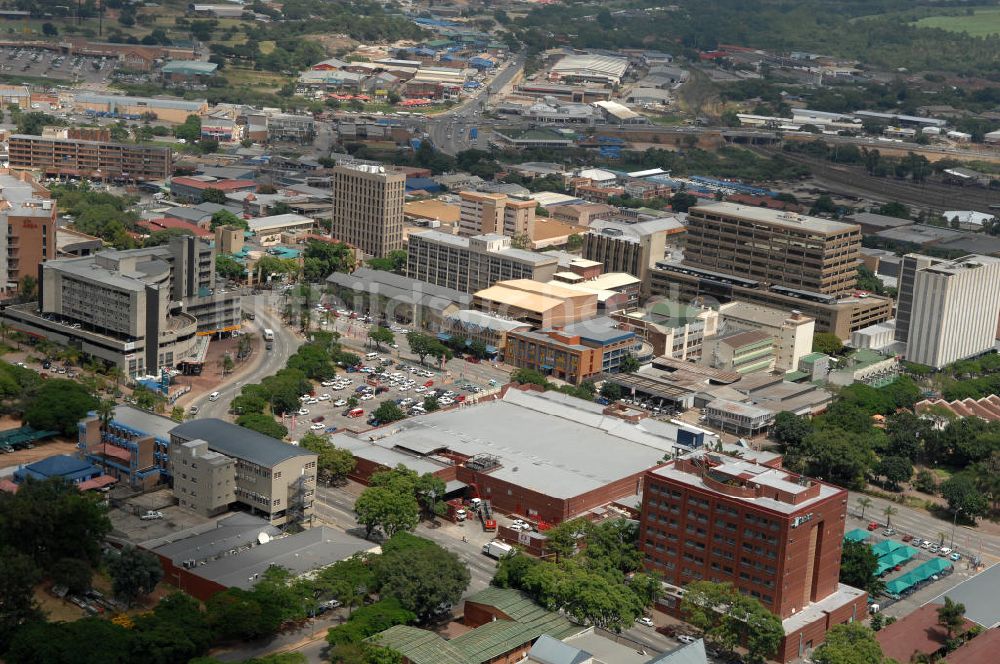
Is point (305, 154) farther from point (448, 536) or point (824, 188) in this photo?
point (448, 536)

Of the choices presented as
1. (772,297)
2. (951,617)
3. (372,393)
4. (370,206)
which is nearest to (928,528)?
(951,617)

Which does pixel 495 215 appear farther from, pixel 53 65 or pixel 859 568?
pixel 53 65

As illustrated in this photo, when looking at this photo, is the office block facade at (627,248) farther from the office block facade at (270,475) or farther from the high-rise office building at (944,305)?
the office block facade at (270,475)

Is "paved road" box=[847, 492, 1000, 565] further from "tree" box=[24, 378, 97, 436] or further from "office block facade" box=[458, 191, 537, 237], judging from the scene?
"office block facade" box=[458, 191, 537, 237]

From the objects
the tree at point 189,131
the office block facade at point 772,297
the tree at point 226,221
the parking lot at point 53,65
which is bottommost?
the office block facade at point 772,297

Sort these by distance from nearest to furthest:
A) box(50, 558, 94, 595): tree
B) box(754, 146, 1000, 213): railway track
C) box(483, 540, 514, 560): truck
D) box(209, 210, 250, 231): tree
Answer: box(50, 558, 94, 595): tree
box(483, 540, 514, 560): truck
box(209, 210, 250, 231): tree
box(754, 146, 1000, 213): railway track

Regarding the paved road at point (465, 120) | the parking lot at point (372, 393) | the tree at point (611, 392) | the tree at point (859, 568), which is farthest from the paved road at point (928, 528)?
the paved road at point (465, 120)

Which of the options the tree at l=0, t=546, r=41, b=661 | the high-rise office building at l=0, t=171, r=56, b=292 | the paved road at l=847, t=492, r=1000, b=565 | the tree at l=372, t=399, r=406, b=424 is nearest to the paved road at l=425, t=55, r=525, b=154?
the high-rise office building at l=0, t=171, r=56, b=292

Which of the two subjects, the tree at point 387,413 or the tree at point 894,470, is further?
the tree at point 387,413
